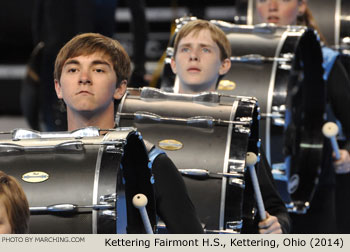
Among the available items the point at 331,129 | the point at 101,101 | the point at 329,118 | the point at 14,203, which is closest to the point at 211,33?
the point at 331,129

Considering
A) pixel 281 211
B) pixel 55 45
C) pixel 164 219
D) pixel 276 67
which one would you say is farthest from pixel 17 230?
pixel 55 45

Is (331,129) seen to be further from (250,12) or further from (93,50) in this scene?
(250,12)

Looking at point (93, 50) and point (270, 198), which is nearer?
point (93, 50)

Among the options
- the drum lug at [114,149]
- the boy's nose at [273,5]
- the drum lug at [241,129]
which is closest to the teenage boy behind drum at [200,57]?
the drum lug at [241,129]

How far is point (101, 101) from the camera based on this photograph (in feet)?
10.9

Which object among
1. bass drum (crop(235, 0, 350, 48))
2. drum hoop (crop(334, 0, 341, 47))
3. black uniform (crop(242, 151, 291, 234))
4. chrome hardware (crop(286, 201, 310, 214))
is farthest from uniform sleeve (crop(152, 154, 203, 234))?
drum hoop (crop(334, 0, 341, 47))

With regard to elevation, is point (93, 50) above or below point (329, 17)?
above

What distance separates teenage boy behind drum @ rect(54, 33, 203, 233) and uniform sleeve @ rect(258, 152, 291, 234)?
583 millimetres

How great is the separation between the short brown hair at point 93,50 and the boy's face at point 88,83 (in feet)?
0.07

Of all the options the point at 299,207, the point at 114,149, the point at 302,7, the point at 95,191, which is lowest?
the point at 299,207

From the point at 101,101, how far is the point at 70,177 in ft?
1.78

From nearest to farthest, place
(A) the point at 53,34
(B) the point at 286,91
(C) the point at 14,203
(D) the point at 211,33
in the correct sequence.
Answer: (C) the point at 14,203
(D) the point at 211,33
(B) the point at 286,91
(A) the point at 53,34

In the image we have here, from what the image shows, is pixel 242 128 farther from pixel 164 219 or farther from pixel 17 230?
pixel 17 230

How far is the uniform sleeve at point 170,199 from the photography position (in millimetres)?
3305
